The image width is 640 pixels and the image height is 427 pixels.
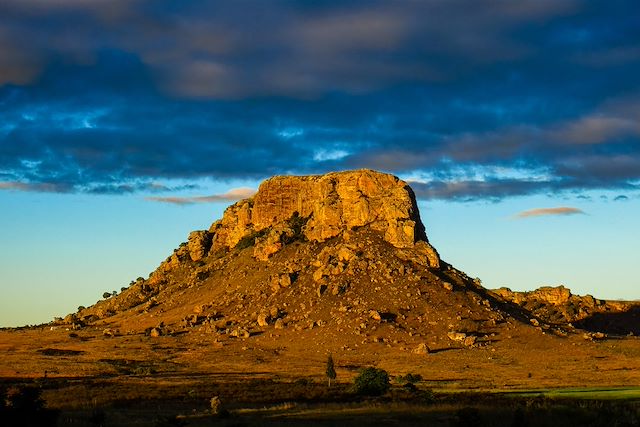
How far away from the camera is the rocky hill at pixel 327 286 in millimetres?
111688

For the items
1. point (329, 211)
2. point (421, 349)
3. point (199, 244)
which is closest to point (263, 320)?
point (421, 349)

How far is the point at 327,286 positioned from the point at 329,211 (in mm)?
19880

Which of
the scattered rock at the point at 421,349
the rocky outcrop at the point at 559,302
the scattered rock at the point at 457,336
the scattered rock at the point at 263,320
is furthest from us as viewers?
the rocky outcrop at the point at 559,302

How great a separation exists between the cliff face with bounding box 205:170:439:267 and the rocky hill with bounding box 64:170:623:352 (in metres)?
0.22

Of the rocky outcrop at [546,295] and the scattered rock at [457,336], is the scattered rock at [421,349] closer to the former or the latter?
the scattered rock at [457,336]

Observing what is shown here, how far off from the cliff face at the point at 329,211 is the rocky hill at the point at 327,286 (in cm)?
22

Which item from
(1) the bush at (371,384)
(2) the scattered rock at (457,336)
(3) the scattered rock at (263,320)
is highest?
(3) the scattered rock at (263,320)

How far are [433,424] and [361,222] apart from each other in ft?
342

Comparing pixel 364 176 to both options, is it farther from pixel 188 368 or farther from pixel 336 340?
pixel 188 368

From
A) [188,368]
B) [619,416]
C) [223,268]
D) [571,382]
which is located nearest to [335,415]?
[619,416]

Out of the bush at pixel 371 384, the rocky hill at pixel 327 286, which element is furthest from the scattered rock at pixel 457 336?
the bush at pixel 371 384

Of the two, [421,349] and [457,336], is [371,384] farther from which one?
[457,336]

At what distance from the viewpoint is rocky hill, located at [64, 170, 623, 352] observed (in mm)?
111688

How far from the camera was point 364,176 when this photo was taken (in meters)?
140
